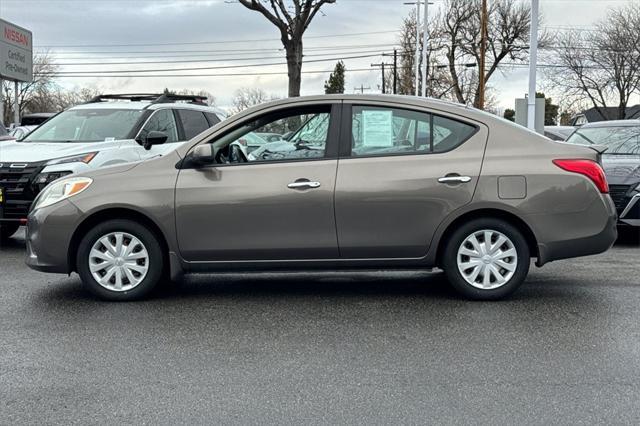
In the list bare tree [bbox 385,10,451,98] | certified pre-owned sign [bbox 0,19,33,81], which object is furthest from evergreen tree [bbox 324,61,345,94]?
certified pre-owned sign [bbox 0,19,33,81]

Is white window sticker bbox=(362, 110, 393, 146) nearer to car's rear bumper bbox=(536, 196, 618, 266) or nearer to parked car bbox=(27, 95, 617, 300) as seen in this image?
parked car bbox=(27, 95, 617, 300)

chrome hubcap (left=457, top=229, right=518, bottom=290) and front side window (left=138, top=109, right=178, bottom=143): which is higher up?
front side window (left=138, top=109, right=178, bottom=143)

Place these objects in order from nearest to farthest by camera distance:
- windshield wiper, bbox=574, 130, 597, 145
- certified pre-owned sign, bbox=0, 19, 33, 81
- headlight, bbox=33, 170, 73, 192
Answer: headlight, bbox=33, 170, 73, 192, windshield wiper, bbox=574, 130, 597, 145, certified pre-owned sign, bbox=0, 19, 33, 81

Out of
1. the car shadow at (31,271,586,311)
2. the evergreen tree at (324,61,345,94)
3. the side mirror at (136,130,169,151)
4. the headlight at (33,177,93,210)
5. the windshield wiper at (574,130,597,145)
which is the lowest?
the car shadow at (31,271,586,311)

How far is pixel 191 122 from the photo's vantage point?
35.4 ft

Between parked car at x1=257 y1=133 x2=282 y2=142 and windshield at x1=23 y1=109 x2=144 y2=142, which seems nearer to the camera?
parked car at x1=257 y1=133 x2=282 y2=142

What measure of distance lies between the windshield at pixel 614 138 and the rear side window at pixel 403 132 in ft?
16.0

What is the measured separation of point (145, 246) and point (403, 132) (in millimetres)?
2368

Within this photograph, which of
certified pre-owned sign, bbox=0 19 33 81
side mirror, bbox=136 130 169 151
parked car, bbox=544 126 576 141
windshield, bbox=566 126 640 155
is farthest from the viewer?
certified pre-owned sign, bbox=0 19 33 81

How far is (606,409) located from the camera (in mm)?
3781

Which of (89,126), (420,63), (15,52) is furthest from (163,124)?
(420,63)

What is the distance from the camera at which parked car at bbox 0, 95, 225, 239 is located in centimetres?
869

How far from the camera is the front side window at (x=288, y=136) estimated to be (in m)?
6.10

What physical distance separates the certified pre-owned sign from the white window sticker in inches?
1203
